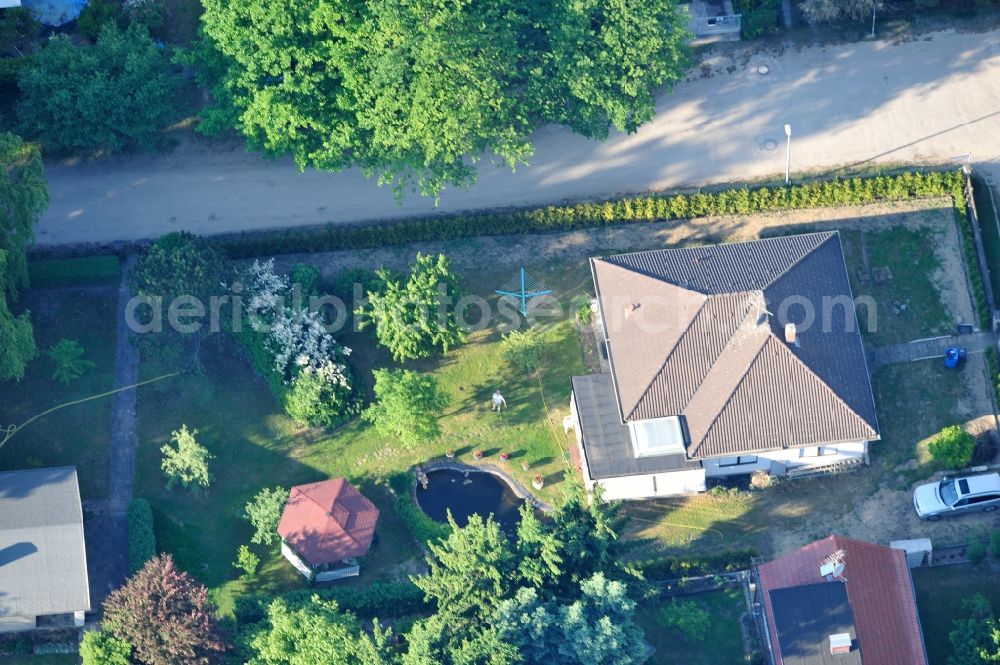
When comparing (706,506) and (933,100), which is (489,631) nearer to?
(706,506)

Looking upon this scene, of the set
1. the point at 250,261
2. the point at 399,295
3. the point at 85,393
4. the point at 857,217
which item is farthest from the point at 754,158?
the point at 85,393

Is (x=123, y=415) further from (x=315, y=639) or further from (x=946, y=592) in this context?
(x=946, y=592)

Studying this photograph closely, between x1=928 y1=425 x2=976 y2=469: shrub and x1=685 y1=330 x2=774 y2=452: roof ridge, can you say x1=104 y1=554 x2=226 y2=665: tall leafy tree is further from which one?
x1=928 y1=425 x2=976 y2=469: shrub

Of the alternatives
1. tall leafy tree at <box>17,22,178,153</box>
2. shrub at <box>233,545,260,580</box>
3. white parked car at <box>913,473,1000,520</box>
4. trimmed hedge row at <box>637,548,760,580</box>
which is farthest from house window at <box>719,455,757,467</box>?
tall leafy tree at <box>17,22,178,153</box>

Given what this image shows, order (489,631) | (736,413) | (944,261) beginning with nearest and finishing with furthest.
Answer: (489,631)
(736,413)
(944,261)

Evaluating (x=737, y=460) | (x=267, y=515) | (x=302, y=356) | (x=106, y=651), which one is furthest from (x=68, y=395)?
(x=737, y=460)

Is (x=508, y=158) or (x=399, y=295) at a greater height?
(x=508, y=158)

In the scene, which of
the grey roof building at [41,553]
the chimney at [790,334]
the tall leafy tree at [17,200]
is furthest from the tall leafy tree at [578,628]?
the tall leafy tree at [17,200]
